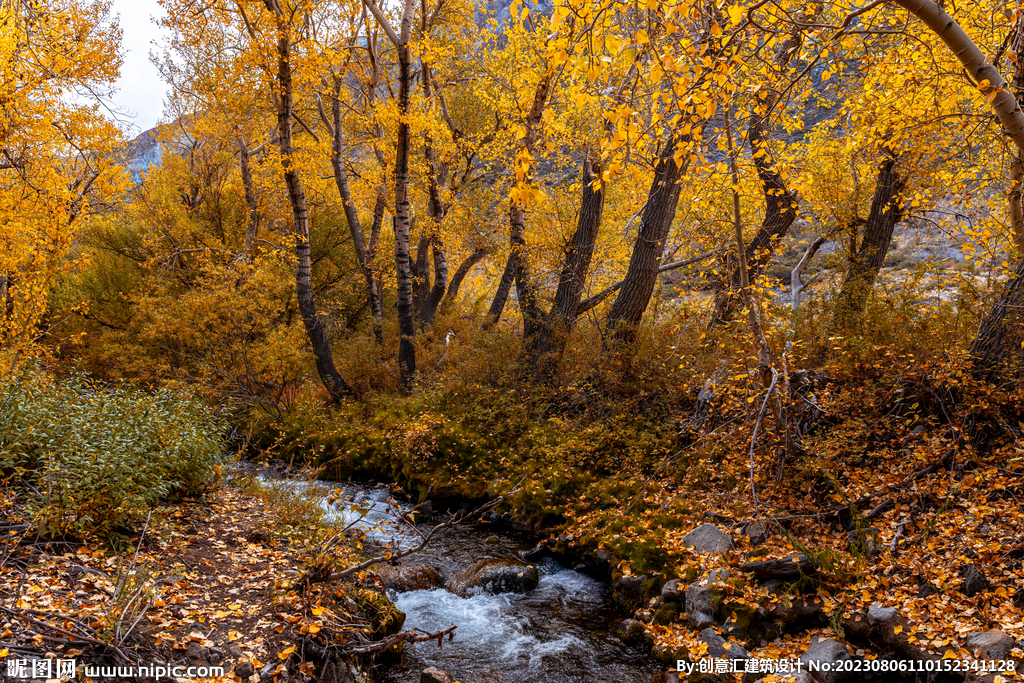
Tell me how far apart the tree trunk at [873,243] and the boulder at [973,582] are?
373 centimetres

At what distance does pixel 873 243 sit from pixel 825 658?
6.46 meters

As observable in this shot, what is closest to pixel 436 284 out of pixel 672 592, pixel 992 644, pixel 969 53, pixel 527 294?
pixel 527 294

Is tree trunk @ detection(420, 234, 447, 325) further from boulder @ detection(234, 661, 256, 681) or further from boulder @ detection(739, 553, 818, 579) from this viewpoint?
boulder @ detection(234, 661, 256, 681)

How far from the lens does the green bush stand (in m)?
4.31

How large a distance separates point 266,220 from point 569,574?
14632 mm

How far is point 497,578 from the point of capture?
5977mm

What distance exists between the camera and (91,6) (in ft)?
39.2

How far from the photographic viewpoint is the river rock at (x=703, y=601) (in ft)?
15.3

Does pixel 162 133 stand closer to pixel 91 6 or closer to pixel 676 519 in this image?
pixel 91 6

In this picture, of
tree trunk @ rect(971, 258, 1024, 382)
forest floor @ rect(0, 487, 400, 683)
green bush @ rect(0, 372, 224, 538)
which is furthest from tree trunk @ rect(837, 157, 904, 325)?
green bush @ rect(0, 372, 224, 538)

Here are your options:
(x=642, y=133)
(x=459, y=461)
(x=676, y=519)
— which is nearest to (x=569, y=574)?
(x=676, y=519)

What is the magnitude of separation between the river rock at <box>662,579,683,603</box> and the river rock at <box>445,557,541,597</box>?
1522 mm

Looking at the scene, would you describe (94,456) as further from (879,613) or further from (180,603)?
(879,613)

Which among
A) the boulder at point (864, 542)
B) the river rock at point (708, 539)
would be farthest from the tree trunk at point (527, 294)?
the boulder at point (864, 542)
